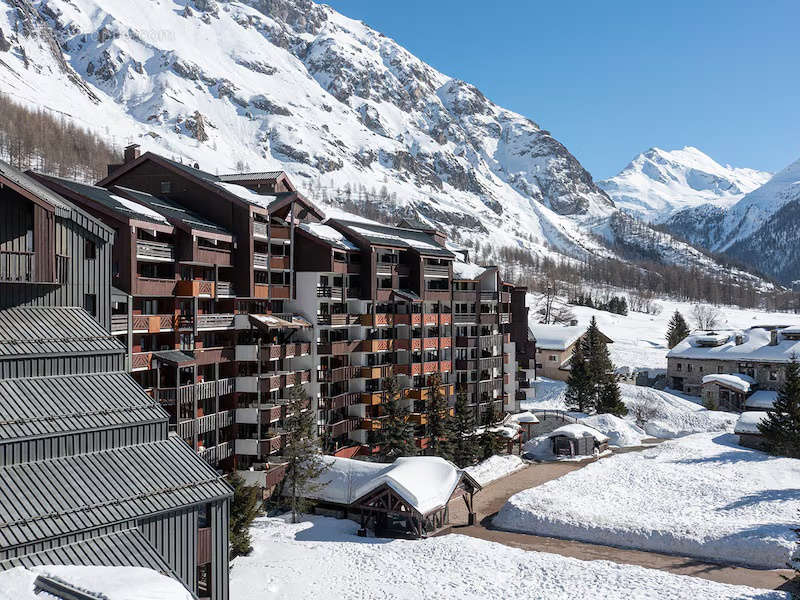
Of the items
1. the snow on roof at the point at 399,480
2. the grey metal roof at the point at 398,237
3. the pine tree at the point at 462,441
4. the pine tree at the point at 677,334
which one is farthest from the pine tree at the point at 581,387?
Answer: the pine tree at the point at 677,334

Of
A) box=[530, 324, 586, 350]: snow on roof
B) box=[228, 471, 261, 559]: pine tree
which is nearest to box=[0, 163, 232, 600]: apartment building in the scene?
box=[228, 471, 261, 559]: pine tree

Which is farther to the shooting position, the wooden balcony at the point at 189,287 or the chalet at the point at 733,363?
the chalet at the point at 733,363

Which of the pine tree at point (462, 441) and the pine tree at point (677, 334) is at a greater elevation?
the pine tree at point (677, 334)

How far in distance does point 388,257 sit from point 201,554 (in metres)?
43.0

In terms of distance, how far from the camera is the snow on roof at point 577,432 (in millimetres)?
70250

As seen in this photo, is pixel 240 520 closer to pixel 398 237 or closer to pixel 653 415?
pixel 398 237

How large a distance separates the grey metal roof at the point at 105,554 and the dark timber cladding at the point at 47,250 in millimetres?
9211

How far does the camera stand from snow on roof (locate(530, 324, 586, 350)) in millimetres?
106438

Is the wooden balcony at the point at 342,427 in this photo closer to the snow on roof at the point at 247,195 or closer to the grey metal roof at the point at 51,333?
the snow on roof at the point at 247,195

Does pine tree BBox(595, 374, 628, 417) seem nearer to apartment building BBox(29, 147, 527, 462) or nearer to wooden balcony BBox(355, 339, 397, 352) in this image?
apartment building BBox(29, 147, 527, 462)

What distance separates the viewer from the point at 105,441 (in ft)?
79.3

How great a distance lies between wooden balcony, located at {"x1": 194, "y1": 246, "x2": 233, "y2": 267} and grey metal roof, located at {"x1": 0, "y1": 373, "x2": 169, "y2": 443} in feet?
60.9

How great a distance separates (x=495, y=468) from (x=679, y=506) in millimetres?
15832

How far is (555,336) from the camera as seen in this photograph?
360ft
